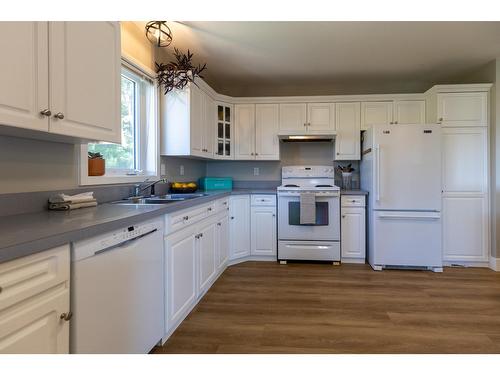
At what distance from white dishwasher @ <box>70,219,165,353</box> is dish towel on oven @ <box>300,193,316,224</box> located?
221 cm

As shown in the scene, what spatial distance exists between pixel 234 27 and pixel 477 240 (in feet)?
11.6

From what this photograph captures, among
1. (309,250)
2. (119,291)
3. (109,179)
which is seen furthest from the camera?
(309,250)

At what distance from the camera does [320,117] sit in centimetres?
420

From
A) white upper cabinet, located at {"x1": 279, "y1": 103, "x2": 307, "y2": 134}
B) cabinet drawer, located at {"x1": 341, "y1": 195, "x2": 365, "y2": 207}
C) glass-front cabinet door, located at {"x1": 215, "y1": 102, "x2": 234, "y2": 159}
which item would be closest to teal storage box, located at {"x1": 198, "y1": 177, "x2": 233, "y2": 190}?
glass-front cabinet door, located at {"x1": 215, "y1": 102, "x2": 234, "y2": 159}

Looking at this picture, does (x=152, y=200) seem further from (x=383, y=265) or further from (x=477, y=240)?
(x=477, y=240)

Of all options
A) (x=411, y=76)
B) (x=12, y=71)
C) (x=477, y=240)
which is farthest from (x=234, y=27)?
(x=477, y=240)

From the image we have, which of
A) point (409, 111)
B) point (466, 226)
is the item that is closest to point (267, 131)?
point (409, 111)

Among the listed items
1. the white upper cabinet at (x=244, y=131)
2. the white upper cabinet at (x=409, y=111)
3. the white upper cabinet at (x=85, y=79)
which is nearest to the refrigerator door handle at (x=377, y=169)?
the white upper cabinet at (x=409, y=111)

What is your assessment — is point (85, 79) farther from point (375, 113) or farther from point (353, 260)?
point (375, 113)

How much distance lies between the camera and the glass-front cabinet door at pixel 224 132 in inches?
160

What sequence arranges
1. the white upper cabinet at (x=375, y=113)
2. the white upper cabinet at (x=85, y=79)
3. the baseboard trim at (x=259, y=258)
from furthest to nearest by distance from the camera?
1. the white upper cabinet at (x=375, y=113)
2. the baseboard trim at (x=259, y=258)
3. the white upper cabinet at (x=85, y=79)

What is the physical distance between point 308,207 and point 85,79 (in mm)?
2747

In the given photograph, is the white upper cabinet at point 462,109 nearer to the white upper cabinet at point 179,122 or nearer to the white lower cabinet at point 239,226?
the white lower cabinet at point 239,226

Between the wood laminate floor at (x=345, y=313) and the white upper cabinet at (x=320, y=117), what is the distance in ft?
6.05
